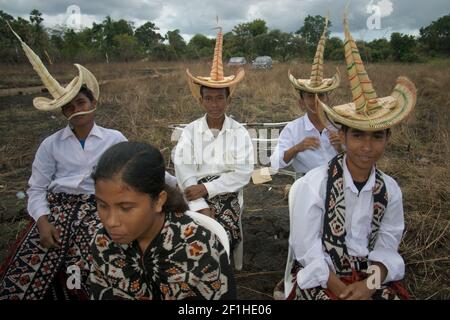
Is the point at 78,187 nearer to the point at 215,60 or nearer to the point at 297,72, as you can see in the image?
the point at 215,60

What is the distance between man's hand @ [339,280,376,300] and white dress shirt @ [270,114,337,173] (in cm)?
132

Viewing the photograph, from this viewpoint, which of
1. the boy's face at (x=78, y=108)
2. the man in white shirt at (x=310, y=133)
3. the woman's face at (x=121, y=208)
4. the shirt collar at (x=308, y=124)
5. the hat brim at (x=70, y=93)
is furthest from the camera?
the shirt collar at (x=308, y=124)

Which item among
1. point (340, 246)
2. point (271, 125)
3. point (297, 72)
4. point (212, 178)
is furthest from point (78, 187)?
point (297, 72)

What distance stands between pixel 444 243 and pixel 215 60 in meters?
2.57

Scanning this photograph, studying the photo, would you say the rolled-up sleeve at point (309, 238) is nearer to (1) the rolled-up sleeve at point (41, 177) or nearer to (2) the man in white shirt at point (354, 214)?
(2) the man in white shirt at point (354, 214)

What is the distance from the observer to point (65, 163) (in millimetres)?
2426

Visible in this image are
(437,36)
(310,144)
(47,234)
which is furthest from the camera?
(437,36)

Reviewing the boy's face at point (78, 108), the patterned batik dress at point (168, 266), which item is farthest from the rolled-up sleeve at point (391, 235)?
the boy's face at point (78, 108)

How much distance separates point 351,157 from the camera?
1.78 meters

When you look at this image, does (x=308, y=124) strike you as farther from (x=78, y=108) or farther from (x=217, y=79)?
(x=78, y=108)

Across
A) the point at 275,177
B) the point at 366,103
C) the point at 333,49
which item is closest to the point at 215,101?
the point at 366,103

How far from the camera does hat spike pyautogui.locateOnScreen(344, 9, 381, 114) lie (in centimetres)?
169

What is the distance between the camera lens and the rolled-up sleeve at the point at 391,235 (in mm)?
1756

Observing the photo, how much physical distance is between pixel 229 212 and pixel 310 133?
1.03 metres
